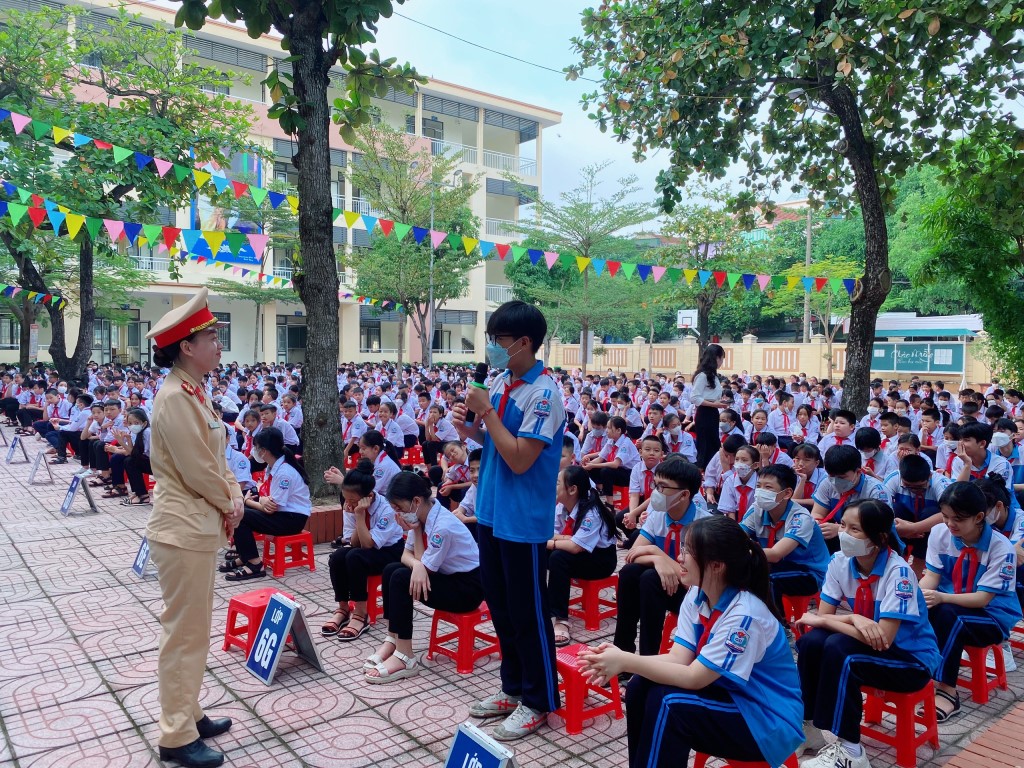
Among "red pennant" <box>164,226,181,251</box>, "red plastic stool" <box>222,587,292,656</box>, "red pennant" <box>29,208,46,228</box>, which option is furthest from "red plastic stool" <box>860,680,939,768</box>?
"red pennant" <box>164,226,181,251</box>

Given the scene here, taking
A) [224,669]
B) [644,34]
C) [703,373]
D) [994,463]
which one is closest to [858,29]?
[644,34]

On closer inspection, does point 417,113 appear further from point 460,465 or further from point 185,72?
point 460,465

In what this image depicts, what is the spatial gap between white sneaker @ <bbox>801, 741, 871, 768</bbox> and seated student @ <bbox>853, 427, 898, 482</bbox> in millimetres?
3827

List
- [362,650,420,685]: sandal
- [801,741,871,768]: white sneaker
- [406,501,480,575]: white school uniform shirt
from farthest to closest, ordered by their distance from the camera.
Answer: [406,501,480,575]: white school uniform shirt < [362,650,420,685]: sandal < [801,741,871,768]: white sneaker

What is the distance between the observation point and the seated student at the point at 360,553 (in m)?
4.63

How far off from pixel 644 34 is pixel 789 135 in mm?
2774

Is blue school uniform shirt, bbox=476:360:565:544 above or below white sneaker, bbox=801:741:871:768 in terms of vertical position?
above

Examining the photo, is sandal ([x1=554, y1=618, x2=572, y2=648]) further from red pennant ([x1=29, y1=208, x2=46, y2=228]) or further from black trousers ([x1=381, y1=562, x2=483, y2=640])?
red pennant ([x1=29, y1=208, x2=46, y2=228])

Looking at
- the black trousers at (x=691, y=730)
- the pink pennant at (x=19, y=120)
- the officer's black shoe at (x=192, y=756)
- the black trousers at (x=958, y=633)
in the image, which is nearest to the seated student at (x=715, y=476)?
the black trousers at (x=958, y=633)

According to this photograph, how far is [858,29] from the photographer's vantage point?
723 cm

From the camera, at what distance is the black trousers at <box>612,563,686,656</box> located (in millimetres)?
3920

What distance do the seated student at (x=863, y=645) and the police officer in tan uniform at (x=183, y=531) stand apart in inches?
103

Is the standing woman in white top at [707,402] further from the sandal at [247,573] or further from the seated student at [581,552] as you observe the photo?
the sandal at [247,573]

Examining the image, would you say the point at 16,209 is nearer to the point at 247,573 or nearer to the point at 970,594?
the point at 247,573
